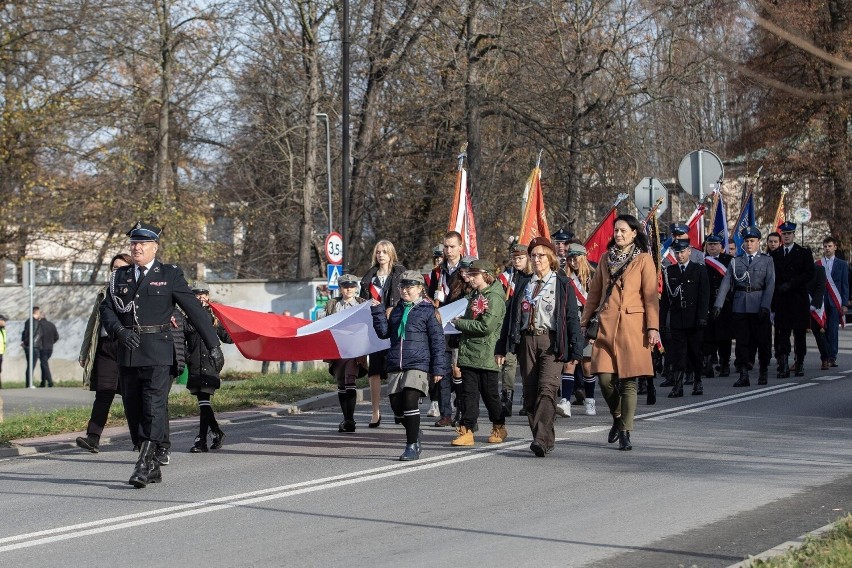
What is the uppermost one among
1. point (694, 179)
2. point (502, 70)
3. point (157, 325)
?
point (502, 70)

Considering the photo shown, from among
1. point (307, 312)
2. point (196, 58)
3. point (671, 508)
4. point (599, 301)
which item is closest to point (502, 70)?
point (307, 312)

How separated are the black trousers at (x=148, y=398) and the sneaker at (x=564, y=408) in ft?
16.4

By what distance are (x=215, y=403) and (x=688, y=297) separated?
236 inches

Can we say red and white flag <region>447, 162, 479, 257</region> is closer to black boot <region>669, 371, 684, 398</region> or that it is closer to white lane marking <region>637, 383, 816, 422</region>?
black boot <region>669, 371, 684, 398</region>

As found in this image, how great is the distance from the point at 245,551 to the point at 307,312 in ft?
81.5

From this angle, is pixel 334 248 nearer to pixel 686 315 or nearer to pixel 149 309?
pixel 686 315

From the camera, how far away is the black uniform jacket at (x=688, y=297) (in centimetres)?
1614

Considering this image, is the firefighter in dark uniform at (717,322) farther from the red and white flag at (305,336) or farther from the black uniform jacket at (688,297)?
the red and white flag at (305,336)

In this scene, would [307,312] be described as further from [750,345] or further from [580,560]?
[580,560]

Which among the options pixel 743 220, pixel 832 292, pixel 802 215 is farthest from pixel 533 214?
pixel 802 215

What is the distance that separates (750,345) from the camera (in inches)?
699

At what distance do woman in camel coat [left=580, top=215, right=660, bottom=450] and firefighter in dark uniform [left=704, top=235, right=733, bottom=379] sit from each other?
697cm

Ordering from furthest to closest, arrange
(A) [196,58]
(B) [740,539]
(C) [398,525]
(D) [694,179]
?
1. (A) [196,58]
2. (D) [694,179]
3. (C) [398,525]
4. (B) [740,539]

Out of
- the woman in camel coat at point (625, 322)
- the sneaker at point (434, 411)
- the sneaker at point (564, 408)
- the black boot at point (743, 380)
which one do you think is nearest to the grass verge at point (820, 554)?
→ the woman in camel coat at point (625, 322)
